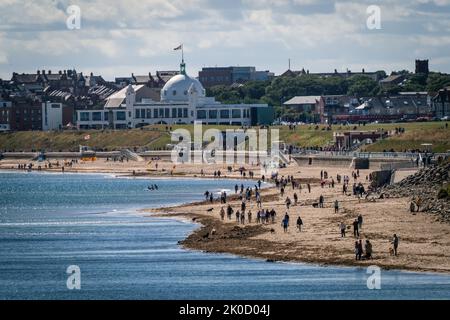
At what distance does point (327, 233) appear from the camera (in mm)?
66250

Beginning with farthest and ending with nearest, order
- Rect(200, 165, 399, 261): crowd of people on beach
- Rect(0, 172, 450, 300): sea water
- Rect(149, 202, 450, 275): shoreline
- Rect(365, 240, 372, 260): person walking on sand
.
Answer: Rect(200, 165, 399, 261): crowd of people on beach → Rect(365, 240, 372, 260): person walking on sand → Rect(149, 202, 450, 275): shoreline → Rect(0, 172, 450, 300): sea water

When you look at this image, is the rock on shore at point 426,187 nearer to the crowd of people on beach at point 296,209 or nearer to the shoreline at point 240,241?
the crowd of people on beach at point 296,209

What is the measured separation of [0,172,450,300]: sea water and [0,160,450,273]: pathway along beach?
131 cm

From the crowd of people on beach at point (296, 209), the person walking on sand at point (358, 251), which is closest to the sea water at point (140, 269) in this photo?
the person walking on sand at point (358, 251)

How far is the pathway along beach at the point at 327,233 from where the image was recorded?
57281mm

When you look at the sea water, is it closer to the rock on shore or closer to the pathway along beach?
the pathway along beach

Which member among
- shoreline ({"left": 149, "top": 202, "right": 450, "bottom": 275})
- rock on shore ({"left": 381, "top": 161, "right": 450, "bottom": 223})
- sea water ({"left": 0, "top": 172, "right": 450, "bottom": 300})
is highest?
rock on shore ({"left": 381, "top": 161, "right": 450, "bottom": 223})

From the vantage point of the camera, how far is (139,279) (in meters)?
56.0

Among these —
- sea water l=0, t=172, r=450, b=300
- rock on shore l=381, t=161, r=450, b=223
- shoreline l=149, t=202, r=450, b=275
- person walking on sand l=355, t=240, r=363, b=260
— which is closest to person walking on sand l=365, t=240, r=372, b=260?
person walking on sand l=355, t=240, r=363, b=260

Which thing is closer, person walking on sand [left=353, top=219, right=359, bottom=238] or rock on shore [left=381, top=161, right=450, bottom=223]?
person walking on sand [left=353, top=219, right=359, bottom=238]

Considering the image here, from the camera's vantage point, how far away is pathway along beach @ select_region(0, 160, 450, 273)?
57281 millimetres

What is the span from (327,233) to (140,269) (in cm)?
1121

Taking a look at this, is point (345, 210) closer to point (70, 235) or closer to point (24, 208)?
point (70, 235)

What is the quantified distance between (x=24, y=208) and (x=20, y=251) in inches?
1342
